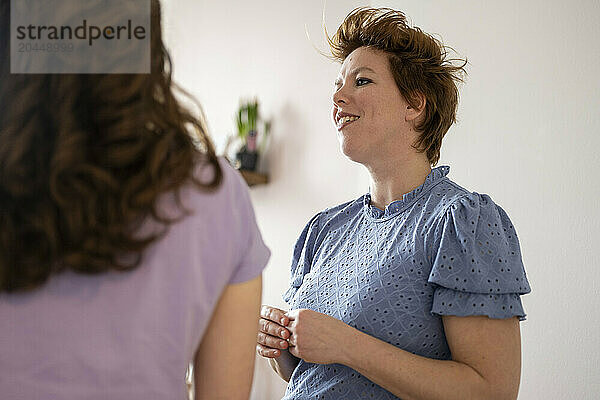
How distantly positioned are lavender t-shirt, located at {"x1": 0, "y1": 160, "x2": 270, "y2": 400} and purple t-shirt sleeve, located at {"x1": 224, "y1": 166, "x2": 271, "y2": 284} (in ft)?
0.10

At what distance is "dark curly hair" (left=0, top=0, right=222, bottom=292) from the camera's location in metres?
0.56

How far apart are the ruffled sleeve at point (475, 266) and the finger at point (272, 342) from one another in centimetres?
30

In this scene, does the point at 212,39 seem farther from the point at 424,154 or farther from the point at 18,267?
the point at 18,267

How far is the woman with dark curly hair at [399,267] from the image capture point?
0.98 m

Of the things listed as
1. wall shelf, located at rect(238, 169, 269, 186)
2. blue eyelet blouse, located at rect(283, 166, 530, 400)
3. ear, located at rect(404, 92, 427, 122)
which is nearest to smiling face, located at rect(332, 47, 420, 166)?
ear, located at rect(404, 92, 427, 122)

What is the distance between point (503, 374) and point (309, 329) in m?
0.35

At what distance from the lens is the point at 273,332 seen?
1104 millimetres

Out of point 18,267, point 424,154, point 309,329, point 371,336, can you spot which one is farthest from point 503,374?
point 18,267

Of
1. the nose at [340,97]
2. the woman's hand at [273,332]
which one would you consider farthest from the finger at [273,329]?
the nose at [340,97]

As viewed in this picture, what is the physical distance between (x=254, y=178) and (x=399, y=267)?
1686mm

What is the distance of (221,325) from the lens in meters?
0.66

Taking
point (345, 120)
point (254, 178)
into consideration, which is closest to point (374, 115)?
point (345, 120)

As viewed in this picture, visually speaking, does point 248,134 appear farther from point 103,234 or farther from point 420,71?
point 103,234

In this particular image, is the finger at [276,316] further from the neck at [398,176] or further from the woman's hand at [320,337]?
the neck at [398,176]
